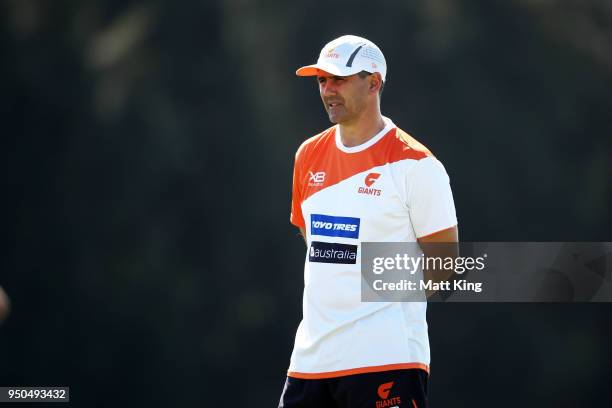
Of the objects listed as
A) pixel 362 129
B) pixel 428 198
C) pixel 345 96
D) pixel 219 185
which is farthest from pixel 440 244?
pixel 219 185

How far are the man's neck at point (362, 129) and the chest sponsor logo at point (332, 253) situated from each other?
37cm

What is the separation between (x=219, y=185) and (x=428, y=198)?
2714 millimetres

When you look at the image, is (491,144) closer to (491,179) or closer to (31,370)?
(491,179)

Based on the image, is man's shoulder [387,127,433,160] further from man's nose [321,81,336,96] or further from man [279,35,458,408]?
man's nose [321,81,336,96]

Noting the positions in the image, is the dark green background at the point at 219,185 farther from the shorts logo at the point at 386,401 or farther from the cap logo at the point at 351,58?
the shorts logo at the point at 386,401

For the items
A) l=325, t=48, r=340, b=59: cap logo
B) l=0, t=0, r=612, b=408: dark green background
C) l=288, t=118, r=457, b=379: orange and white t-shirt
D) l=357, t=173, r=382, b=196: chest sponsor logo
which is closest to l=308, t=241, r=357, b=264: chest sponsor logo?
l=288, t=118, r=457, b=379: orange and white t-shirt

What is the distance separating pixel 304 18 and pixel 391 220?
9.20 feet

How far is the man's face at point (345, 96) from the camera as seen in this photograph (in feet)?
11.0

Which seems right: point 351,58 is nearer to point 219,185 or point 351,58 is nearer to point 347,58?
point 347,58

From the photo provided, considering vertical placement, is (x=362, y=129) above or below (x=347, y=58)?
below

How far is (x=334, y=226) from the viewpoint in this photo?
3244 mm

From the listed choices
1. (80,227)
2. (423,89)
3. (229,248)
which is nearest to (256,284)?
(229,248)

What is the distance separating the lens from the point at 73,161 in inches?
225

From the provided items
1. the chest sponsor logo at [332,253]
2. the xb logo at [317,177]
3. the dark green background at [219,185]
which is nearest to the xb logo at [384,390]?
the chest sponsor logo at [332,253]
